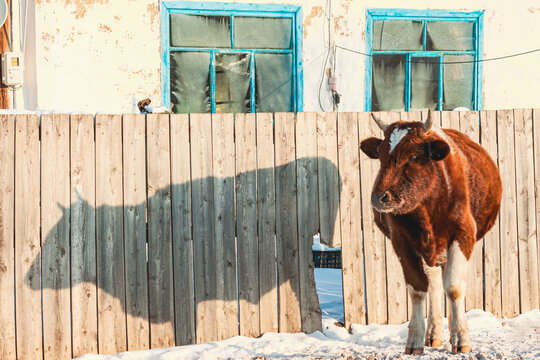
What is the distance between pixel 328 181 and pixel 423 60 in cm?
585

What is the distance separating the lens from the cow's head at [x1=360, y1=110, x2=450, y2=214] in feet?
15.2

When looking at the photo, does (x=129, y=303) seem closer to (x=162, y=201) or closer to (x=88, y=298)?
(x=88, y=298)

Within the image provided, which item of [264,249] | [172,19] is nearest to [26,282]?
[264,249]

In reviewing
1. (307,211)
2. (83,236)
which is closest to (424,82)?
(307,211)

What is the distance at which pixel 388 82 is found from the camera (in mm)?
11078

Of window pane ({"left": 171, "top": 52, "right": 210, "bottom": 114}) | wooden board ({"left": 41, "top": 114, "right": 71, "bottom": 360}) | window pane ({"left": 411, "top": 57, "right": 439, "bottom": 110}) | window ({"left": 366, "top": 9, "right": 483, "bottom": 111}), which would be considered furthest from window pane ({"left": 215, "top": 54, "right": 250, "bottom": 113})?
wooden board ({"left": 41, "top": 114, "right": 71, "bottom": 360})

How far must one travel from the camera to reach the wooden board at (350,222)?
6148mm

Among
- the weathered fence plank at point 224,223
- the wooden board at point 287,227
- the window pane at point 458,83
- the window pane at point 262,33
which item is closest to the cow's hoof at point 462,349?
the wooden board at point 287,227

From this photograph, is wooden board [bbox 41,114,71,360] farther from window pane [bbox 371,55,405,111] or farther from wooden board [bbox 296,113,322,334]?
window pane [bbox 371,55,405,111]

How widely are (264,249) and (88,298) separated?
1581mm

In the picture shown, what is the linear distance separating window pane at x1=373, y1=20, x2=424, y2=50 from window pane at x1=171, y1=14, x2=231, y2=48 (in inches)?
98.3

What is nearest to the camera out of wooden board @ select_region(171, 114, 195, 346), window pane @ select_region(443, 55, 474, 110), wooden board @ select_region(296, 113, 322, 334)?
wooden board @ select_region(171, 114, 195, 346)

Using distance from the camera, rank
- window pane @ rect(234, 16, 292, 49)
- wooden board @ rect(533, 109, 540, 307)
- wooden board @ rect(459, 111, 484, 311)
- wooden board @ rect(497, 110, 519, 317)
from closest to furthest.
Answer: wooden board @ rect(459, 111, 484, 311) < wooden board @ rect(497, 110, 519, 317) < wooden board @ rect(533, 109, 540, 307) < window pane @ rect(234, 16, 292, 49)

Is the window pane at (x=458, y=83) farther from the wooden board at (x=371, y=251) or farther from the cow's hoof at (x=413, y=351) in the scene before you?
the cow's hoof at (x=413, y=351)
